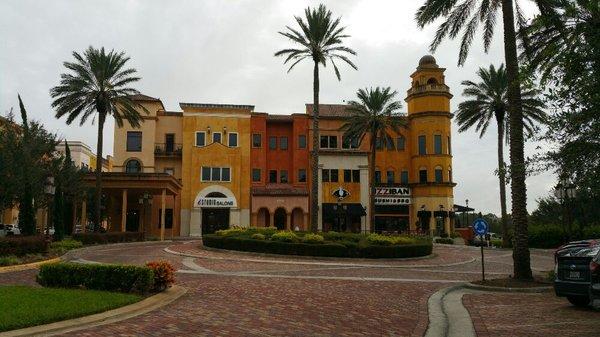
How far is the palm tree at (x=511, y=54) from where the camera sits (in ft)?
57.0

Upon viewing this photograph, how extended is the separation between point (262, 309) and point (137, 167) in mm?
43562

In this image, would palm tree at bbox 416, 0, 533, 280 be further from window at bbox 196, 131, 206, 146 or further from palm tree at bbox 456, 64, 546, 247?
window at bbox 196, 131, 206, 146

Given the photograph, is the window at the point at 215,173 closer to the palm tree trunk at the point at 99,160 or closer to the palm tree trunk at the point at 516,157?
the palm tree trunk at the point at 99,160

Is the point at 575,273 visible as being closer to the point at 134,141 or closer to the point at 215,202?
the point at 215,202

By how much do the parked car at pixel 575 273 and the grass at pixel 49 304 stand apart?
9228mm

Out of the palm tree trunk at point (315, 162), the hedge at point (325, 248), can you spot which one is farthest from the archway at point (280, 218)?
the hedge at point (325, 248)

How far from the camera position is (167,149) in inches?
2069

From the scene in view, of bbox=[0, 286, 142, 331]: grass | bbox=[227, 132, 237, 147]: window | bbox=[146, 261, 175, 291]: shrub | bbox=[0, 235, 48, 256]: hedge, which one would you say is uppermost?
bbox=[227, 132, 237, 147]: window

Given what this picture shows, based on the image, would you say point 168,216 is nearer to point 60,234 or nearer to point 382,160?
point 60,234

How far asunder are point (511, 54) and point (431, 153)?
36000 millimetres

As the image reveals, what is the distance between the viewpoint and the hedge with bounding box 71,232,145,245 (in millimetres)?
33562

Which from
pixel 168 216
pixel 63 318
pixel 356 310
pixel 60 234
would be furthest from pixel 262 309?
pixel 168 216

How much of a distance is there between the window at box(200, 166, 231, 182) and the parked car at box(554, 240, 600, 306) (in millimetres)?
41439

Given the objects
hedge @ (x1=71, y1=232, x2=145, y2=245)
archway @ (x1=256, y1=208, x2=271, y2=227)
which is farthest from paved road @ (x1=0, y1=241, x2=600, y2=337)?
archway @ (x1=256, y1=208, x2=271, y2=227)
